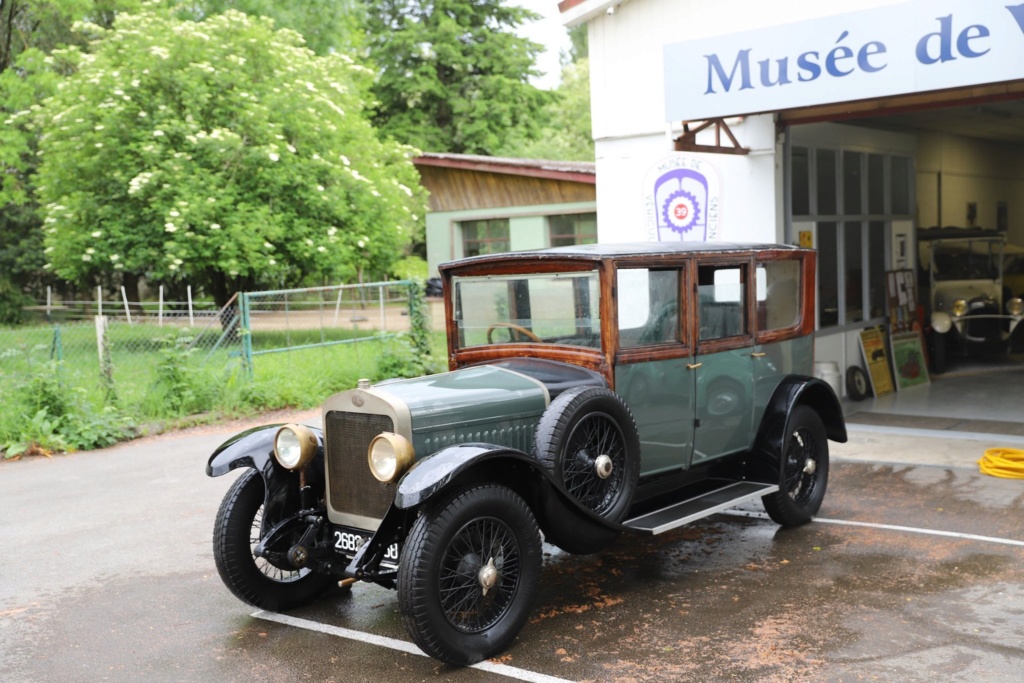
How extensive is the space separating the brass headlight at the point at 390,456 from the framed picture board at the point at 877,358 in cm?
823

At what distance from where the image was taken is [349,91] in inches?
781

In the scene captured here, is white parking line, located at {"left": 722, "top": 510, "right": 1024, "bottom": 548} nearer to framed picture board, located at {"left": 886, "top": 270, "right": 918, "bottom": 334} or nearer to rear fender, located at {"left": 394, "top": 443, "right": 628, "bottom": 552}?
rear fender, located at {"left": 394, "top": 443, "right": 628, "bottom": 552}

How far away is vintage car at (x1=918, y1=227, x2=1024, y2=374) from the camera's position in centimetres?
1331

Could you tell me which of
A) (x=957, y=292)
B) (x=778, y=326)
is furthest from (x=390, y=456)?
(x=957, y=292)

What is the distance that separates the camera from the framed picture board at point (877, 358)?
1135cm

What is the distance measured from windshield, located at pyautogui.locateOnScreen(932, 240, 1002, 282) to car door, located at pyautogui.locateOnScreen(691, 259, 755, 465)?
28.1 feet

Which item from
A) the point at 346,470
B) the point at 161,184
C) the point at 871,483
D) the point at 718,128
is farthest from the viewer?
the point at 161,184

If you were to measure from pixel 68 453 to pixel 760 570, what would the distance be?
22.9 feet

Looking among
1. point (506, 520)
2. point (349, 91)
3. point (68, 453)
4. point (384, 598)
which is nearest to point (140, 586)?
point (384, 598)

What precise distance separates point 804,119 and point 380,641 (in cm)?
688

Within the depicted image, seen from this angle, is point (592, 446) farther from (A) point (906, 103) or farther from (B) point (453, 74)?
(B) point (453, 74)

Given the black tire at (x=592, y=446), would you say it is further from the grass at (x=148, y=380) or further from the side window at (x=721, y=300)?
the grass at (x=148, y=380)

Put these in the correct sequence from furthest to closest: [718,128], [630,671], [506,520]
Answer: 1. [718,128]
2. [506,520]
3. [630,671]

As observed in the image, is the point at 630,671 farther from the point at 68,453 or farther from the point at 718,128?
the point at 68,453
